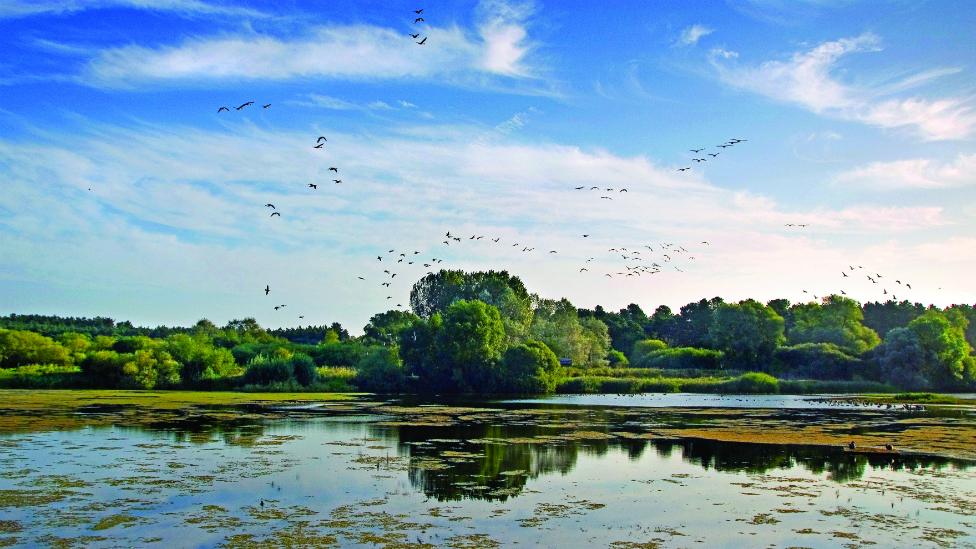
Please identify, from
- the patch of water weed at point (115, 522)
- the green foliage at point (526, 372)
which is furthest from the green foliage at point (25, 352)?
the patch of water weed at point (115, 522)

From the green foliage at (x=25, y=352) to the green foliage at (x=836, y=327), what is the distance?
383 ft

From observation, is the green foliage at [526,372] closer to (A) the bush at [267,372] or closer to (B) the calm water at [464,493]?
(A) the bush at [267,372]

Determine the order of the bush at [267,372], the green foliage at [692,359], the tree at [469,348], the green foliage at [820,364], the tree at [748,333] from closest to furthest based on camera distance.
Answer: the bush at [267,372] < the tree at [469,348] < the green foliage at [820,364] < the green foliage at [692,359] < the tree at [748,333]

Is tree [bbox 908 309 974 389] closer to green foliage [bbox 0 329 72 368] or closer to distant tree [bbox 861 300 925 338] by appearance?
distant tree [bbox 861 300 925 338]

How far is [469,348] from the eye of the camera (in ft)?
310

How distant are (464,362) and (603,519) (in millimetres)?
76068

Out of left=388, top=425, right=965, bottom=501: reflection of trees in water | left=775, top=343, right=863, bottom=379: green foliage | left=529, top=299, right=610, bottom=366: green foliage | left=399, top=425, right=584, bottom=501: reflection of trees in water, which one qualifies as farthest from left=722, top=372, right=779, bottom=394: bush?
left=388, top=425, right=965, bottom=501: reflection of trees in water

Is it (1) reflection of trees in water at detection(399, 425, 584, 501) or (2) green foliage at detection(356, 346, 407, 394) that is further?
(2) green foliage at detection(356, 346, 407, 394)

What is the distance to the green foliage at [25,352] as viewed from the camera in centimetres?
10326

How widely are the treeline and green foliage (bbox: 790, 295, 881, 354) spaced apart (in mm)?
321

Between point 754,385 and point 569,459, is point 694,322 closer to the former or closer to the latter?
point 754,385

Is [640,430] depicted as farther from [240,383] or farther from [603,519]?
[240,383]

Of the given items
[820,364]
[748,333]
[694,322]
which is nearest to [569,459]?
[820,364]

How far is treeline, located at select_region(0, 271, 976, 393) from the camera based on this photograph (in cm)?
9100
